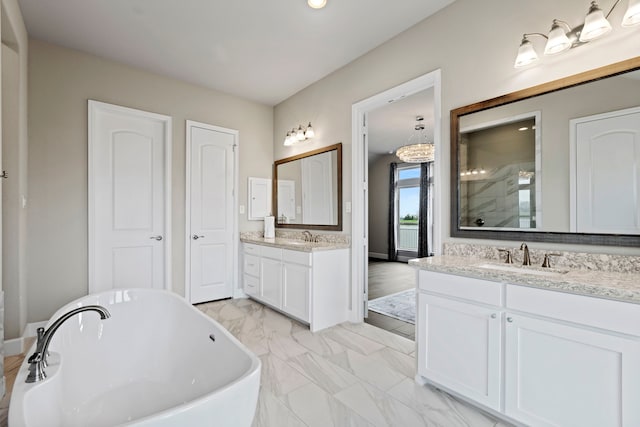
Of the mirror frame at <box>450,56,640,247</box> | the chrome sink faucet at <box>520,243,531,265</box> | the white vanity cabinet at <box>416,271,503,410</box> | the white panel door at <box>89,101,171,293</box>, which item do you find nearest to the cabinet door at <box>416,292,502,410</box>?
the white vanity cabinet at <box>416,271,503,410</box>

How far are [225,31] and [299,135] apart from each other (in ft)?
4.49

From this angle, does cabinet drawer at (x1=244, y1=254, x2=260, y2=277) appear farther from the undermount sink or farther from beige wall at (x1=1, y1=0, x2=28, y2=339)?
the undermount sink

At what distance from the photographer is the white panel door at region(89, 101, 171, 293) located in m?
3.10

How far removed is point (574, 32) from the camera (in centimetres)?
171

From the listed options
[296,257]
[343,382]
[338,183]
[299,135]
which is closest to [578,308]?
[343,382]

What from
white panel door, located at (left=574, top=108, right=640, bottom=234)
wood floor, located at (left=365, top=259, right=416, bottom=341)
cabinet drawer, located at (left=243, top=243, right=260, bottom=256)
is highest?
white panel door, located at (left=574, top=108, right=640, bottom=234)

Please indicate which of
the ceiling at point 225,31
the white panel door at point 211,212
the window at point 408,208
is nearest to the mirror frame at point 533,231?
the ceiling at point 225,31

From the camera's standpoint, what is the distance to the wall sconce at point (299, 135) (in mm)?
3627

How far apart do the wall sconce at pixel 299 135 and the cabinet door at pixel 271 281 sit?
1523 mm

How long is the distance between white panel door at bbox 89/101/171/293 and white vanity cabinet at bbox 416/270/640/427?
298 cm

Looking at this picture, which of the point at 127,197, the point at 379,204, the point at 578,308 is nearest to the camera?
the point at 578,308

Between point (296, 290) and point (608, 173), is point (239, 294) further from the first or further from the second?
point (608, 173)

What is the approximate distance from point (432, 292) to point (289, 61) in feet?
8.82

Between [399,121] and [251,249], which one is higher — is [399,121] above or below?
above
